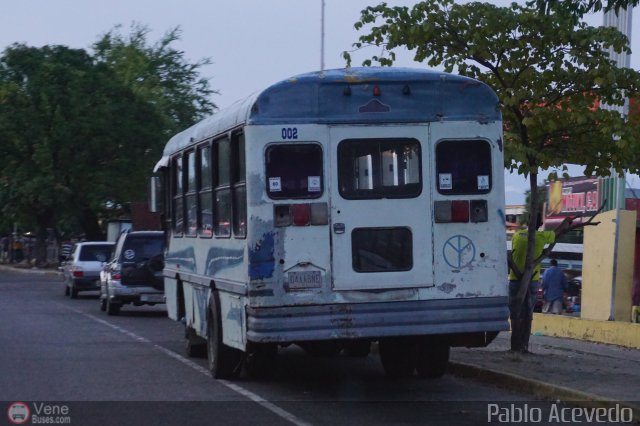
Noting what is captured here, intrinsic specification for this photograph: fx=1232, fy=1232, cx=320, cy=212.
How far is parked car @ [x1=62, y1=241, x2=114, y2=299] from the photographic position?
34.3 m

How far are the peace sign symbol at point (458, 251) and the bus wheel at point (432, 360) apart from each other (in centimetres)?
170

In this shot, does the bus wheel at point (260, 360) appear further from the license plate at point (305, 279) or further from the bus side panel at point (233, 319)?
the license plate at point (305, 279)

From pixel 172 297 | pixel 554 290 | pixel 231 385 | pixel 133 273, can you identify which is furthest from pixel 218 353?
pixel 554 290

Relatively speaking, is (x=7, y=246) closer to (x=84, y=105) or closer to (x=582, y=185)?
(x=84, y=105)

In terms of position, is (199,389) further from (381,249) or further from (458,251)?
(458,251)

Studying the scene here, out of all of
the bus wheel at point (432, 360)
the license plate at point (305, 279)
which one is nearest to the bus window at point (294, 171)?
the license plate at point (305, 279)

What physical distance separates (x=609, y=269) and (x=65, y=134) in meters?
36.7

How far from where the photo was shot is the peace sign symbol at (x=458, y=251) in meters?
12.1

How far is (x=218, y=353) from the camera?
13.7 m

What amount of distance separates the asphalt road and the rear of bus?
2.33ft

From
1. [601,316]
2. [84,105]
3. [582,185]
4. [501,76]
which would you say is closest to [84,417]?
[501,76]

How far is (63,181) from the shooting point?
55125 mm

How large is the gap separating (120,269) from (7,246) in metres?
51.5

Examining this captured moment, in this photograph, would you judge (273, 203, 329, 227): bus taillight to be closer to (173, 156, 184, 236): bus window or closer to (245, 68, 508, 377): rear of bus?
(245, 68, 508, 377): rear of bus
